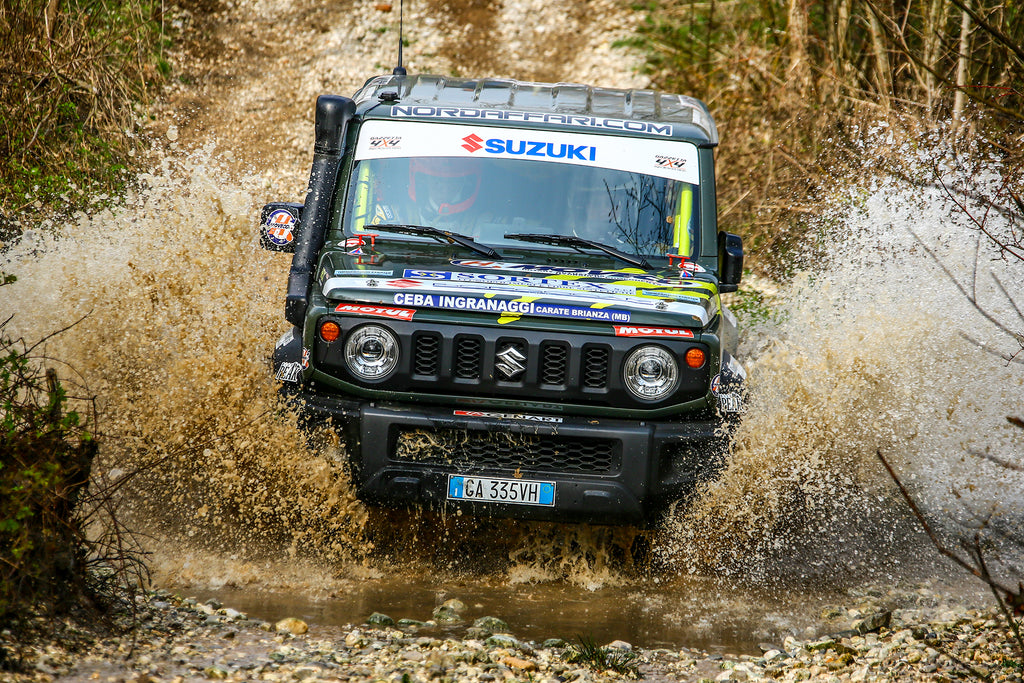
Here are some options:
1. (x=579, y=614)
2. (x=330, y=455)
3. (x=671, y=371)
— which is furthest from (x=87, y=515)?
(x=671, y=371)

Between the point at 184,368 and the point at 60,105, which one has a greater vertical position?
the point at 60,105

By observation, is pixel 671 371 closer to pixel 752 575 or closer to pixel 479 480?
pixel 479 480

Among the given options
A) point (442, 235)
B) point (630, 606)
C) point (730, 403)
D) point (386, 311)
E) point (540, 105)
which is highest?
point (540, 105)

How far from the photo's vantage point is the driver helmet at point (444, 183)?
16.9 ft

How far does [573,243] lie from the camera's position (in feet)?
16.5

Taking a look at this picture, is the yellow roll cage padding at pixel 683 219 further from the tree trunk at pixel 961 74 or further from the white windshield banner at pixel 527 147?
the tree trunk at pixel 961 74

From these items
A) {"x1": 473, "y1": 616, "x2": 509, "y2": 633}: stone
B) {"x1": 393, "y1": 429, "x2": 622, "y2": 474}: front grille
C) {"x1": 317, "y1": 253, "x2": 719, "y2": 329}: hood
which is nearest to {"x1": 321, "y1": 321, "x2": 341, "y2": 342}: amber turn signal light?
{"x1": 317, "y1": 253, "x2": 719, "y2": 329}: hood

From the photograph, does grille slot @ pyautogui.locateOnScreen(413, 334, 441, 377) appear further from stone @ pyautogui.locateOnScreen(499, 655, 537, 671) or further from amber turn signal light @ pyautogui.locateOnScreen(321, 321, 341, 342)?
stone @ pyautogui.locateOnScreen(499, 655, 537, 671)

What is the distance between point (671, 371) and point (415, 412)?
3.98 ft

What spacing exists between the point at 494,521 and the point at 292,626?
1.37 m

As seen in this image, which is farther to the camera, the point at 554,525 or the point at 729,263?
the point at 729,263

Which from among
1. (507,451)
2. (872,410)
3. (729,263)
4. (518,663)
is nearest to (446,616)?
(518,663)

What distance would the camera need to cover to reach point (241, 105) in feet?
45.8

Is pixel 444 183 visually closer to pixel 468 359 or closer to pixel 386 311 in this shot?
pixel 386 311
